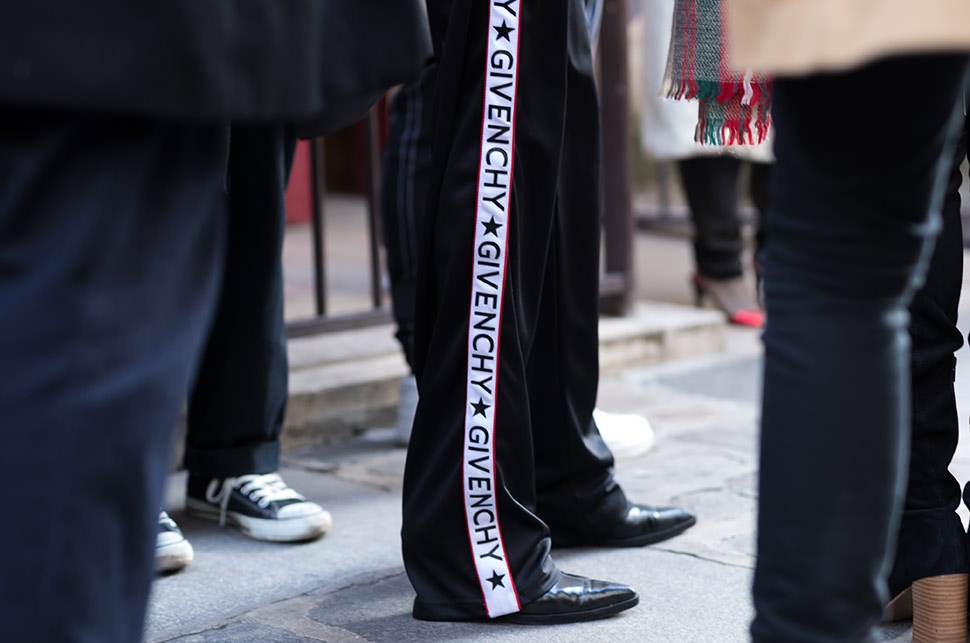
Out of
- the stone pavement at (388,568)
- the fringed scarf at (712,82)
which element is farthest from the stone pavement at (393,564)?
the fringed scarf at (712,82)

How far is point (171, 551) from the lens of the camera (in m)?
1.79

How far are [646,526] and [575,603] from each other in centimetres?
34

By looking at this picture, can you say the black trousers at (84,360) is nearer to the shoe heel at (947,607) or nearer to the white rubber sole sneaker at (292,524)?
the shoe heel at (947,607)

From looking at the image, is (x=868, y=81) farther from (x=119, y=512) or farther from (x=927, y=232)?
(x=119, y=512)

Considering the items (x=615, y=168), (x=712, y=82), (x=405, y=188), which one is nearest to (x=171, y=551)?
(x=405, y=188)

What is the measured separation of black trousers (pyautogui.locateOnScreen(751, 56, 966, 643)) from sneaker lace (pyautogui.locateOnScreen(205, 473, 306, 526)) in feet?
3.86

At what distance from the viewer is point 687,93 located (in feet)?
5.29

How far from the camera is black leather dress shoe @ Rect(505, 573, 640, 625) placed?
1.58 m

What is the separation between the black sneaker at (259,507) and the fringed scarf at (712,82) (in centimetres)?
84

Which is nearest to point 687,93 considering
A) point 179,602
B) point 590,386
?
point 590,386

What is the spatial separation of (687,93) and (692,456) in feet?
3.26

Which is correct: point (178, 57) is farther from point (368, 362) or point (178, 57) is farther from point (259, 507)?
point (368, 362)

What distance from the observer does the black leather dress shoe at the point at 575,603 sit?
5.18ft

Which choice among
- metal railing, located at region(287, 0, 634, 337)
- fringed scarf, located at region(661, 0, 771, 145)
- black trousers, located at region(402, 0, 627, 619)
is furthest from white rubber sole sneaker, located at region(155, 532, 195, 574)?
metal railing, located at region(287, 0, 634, 337)
